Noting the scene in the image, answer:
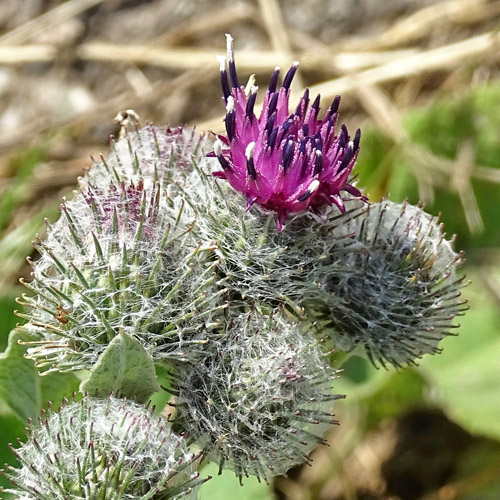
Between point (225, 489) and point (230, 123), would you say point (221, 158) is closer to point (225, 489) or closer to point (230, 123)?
point (230, 123)

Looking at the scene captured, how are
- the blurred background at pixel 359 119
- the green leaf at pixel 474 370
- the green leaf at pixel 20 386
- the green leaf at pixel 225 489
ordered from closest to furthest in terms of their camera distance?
the green leaf at pixel 20 386
the green leaf at pixel 225 489
the green leaf at pixel 474 370
the blurred background at pixel 359 119

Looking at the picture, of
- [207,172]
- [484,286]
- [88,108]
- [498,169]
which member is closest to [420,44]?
[498,169]

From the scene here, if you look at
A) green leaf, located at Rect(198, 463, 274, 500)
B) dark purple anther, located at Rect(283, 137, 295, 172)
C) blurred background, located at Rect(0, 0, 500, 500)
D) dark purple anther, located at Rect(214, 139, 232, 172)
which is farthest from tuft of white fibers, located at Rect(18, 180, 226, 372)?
blurred background, located at Rect(0, 0, 500, 500)

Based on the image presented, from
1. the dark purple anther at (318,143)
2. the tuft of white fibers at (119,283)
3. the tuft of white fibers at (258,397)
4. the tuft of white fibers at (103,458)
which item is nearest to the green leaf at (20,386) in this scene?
the tuft of white fibers at (119,283)

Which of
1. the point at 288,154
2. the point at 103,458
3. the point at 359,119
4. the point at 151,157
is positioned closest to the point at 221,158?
the point at 288,154

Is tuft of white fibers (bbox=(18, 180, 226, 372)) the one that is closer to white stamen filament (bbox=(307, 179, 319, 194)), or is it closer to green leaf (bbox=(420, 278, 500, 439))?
white stamen filament (bbox=(307, 179, 319, 194))

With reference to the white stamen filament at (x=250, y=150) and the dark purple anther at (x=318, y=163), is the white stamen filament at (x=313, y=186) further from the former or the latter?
the white stamen filament at (x=250, y=150)
